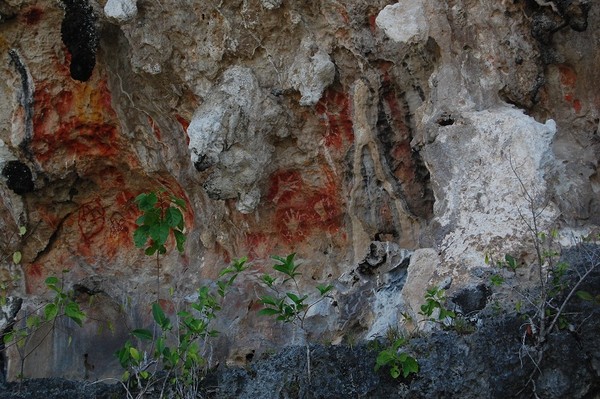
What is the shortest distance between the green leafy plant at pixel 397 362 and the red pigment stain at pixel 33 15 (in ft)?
13.5

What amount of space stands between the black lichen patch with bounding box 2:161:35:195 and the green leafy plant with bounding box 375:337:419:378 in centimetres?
396

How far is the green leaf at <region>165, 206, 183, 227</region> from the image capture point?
4418 mm

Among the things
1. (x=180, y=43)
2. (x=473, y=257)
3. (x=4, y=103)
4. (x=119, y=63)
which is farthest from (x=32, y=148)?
(x=473, y=257)

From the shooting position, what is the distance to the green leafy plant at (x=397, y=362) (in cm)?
388

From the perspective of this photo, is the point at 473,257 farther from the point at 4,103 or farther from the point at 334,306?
the point at 4,103

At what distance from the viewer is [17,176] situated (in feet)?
22.5

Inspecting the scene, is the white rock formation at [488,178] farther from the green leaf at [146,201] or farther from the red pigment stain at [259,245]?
the red pigment stain at [259,245]

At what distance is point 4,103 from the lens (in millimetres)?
6809

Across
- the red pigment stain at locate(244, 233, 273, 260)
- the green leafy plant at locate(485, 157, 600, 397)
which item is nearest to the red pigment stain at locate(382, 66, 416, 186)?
the red pigment stain at locate(244, 233, 273, 260)

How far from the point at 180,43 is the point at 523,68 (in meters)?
2.57

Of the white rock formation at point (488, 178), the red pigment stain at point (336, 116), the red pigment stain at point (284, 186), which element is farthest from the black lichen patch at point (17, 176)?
the white rock formation at point (488, 178)

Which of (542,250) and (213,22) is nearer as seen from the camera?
(542,250)

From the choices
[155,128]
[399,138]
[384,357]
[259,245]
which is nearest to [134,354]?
[384,357]

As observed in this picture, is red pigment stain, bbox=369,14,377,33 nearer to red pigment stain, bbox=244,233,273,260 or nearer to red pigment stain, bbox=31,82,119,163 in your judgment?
red pigment stain, bbox=244,233,273,260
